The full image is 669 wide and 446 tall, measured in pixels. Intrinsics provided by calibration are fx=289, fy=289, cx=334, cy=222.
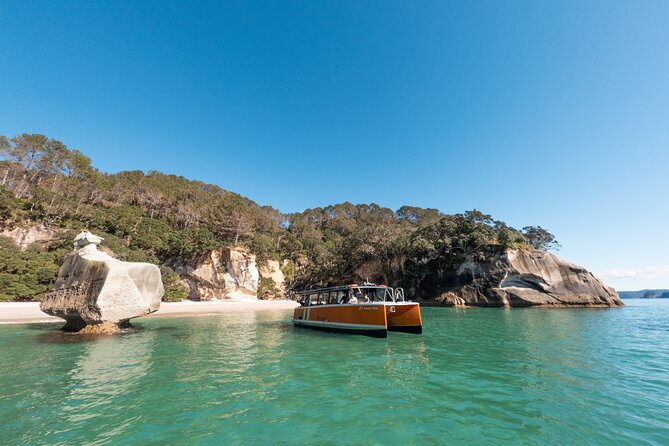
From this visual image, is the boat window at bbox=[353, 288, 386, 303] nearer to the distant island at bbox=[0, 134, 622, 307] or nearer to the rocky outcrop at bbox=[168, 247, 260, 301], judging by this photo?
the distant island at bbox=[0, 134, 622, 307]

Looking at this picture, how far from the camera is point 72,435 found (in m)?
5.26

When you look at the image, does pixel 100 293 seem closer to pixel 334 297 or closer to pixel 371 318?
pixel 334 297

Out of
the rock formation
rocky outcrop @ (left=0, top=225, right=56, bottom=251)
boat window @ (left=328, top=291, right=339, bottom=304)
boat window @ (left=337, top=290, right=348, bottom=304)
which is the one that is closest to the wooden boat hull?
boat window @ (left=337, top=290, right=348, bottom=304)

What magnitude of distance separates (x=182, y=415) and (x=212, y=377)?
9.37 feet

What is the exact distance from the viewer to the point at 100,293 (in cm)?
1570

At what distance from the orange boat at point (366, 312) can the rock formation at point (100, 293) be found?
1049 centimetres

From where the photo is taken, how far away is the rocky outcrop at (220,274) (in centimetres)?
4428

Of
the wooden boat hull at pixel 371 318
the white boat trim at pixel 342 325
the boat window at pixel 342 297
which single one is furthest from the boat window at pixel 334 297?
the white boat trim at pixel 342 325

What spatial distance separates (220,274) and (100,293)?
30.9 m

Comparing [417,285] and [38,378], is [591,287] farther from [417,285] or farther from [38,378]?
[38,378]

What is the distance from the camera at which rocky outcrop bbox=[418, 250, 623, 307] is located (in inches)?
1660

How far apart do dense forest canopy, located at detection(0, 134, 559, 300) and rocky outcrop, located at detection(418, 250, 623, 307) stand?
113 inches

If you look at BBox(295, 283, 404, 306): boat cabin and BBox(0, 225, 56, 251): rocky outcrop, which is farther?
BBox(0, 225, 56, 251): rocky outcrop

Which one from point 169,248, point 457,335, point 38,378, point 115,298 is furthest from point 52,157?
A: point 457,335
